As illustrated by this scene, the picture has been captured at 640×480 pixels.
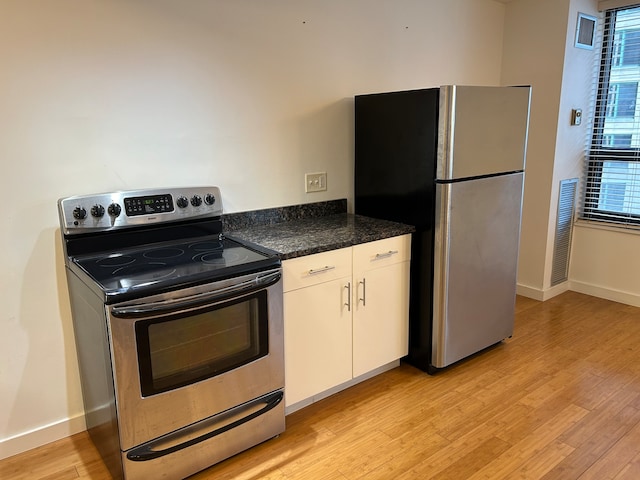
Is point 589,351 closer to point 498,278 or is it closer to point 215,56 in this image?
point 498,278

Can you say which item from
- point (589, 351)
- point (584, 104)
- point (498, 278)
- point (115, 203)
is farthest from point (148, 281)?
point (584, 104)

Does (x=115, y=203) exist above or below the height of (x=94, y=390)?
above

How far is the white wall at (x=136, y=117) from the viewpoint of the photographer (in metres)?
1.97

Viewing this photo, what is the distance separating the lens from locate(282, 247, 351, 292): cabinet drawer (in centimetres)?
217

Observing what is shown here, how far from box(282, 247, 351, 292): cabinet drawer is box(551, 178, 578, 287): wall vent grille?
231cm

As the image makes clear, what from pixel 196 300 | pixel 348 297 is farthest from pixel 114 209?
pixel 348 297

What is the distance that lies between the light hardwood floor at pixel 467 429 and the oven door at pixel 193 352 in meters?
0.34

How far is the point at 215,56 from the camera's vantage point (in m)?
2.37

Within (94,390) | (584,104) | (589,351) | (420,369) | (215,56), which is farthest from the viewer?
(584,104)

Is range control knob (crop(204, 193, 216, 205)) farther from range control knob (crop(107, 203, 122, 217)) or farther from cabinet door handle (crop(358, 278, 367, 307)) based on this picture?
cabinet door handle (crop(358, 278, 367, 307))

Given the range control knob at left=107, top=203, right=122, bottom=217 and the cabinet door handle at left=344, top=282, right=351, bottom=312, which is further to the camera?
the cabinet door handle at left=344, top=282, right=351, bottom=312

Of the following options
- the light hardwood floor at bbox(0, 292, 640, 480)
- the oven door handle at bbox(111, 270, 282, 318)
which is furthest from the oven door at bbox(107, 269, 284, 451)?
the light hardwood floor at bbox(0, 292, 640, 480)

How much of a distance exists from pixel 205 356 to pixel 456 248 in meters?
1.45

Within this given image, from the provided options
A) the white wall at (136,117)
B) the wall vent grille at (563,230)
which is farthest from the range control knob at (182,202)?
the wall vent grille at (563,230)
